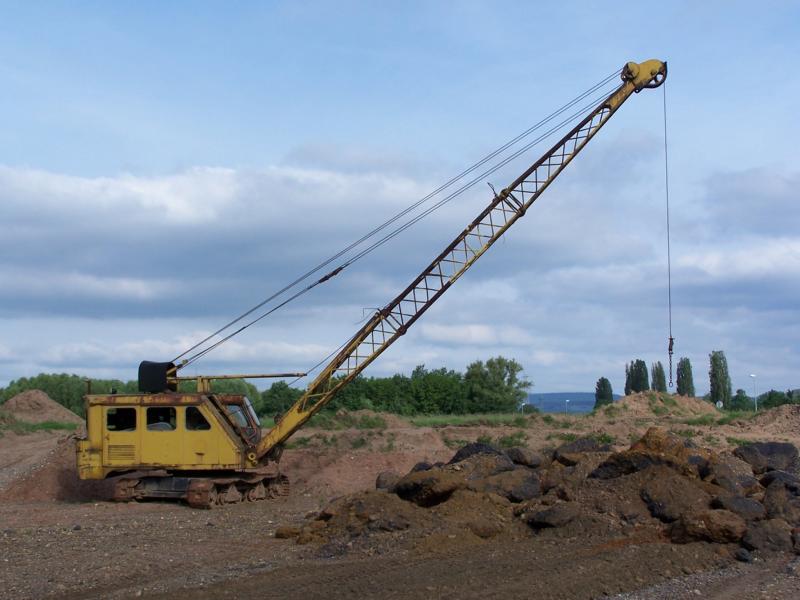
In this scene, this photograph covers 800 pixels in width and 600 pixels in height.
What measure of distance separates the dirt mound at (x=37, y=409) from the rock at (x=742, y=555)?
119ft

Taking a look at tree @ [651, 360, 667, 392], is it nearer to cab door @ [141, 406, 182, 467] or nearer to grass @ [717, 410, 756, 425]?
grass @ [717, 410, 756, 425]

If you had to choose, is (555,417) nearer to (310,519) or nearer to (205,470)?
(205,470)

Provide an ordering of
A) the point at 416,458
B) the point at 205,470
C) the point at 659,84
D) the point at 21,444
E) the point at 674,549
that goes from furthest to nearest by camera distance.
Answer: the point at 21,444 → the point at 416,458 → the point at 659,84 → the point at 205,470 → the point at 674,549

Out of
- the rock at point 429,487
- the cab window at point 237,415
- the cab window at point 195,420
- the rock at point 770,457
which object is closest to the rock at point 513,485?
the rock at point 429,487

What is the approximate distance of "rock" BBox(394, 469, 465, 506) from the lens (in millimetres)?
14789

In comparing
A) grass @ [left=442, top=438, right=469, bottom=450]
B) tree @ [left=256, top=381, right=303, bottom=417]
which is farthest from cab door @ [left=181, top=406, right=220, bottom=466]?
tree @ [left=256, top=381, right=303, bottom=417]

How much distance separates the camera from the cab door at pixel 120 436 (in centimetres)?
2008

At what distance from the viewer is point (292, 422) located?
834 inches

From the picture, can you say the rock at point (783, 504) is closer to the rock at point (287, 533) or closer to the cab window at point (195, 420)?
the rock at point (287, 533)

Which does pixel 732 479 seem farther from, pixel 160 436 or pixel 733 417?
pixel 733 417

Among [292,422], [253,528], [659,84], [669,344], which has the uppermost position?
[659,84]

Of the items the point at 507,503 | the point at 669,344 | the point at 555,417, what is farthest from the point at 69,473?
the point at 555,417

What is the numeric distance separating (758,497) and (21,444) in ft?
89.8

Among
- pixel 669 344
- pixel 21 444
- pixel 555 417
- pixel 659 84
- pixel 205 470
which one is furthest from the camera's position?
pixel 555 417
